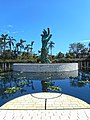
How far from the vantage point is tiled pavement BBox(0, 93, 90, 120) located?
5.65 meters

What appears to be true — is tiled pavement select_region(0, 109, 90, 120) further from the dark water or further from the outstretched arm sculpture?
the outstretched arm sculpture

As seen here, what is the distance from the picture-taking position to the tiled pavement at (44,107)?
565 centimetres

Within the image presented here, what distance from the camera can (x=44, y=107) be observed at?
6699 millimetres

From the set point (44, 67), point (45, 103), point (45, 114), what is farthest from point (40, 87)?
point (44, 67)

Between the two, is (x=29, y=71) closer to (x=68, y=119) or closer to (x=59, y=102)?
(x=59, y=102)

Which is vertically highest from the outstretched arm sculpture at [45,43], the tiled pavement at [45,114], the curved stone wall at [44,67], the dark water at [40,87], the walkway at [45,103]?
the outstretched arm sculpture at [45,43]

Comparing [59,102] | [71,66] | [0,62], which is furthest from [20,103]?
[0,62]

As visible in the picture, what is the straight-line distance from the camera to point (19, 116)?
570cm

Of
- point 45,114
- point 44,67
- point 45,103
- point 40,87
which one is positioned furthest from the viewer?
point 44,67

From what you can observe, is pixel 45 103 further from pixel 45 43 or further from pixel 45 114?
pixel 45 43

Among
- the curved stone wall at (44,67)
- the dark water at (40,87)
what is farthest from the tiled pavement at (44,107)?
the curved stone wall at (44,67)

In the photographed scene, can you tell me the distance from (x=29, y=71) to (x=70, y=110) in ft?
42.5

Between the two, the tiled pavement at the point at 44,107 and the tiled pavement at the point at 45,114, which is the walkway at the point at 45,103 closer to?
the tiled pavement at the point at 44,107

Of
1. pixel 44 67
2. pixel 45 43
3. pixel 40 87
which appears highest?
pixel 45 43
